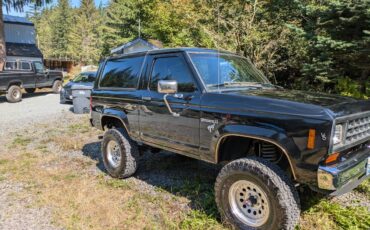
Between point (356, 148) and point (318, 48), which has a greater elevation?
point (318, 48)

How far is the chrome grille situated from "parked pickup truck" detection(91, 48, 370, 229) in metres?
0.01

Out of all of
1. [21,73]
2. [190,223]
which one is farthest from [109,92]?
[21,73]

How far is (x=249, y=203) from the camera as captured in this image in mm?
3393

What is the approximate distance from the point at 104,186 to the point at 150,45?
1507cm

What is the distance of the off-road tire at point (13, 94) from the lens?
15633 mm

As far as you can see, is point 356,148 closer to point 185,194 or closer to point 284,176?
point 284,176

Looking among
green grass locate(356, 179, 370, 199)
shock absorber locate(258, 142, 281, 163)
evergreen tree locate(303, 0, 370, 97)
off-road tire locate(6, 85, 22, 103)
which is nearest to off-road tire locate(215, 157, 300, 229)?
shock absorber locate(258, 142, 281, 163)

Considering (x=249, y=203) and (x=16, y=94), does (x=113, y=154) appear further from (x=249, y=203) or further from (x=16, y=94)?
(x=16, y=94)

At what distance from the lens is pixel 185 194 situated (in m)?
4.60

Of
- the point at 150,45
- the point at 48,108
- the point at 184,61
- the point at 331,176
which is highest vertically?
the point at 150,45

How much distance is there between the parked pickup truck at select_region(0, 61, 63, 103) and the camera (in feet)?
51.1

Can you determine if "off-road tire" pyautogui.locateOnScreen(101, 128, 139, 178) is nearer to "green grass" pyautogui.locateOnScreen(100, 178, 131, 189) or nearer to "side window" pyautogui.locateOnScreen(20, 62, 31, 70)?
"green grass" pyautogui.locateOnScreen(100, 178, 131, 189)

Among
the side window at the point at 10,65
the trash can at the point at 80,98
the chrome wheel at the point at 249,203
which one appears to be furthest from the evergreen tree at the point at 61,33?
the chrome wheel at the point at 249,203

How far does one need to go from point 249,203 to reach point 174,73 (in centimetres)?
196
